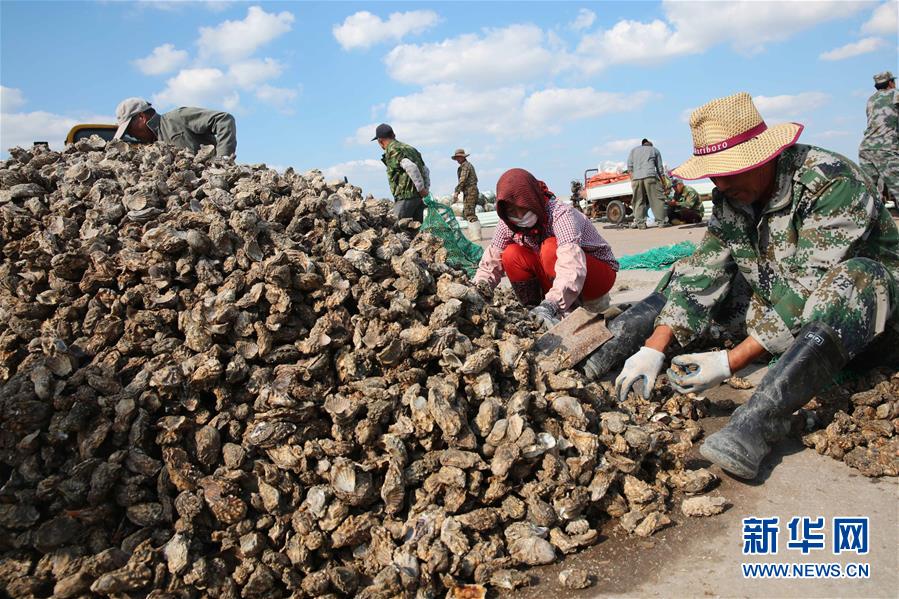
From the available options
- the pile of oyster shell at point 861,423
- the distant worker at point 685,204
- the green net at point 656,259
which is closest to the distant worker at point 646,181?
the distant worker at point 685,204

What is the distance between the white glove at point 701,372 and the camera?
111 inches

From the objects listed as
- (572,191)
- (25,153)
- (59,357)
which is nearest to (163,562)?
(59,357)

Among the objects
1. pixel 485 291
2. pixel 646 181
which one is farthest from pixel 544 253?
pixel 646 181

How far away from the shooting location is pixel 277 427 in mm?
2408

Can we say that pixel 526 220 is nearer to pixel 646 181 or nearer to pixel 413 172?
pixel 413 172

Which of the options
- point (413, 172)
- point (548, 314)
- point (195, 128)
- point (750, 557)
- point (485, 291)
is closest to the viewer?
point (750, 557)

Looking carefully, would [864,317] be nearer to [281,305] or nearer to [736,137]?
[736,137]

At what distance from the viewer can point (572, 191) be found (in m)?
18.5

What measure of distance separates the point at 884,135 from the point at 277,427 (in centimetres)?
976

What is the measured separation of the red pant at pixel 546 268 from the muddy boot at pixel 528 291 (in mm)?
40

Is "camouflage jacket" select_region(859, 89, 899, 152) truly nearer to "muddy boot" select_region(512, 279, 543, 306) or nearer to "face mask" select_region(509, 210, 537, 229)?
"muddy boot" select_region(512, 279, 543, 306)

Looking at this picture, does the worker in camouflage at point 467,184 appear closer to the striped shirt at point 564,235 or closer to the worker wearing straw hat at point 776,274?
the striped shirt at point 564,235

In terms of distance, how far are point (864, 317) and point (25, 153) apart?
4.91m

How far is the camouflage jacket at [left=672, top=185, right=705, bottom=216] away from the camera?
1279 centimetres
